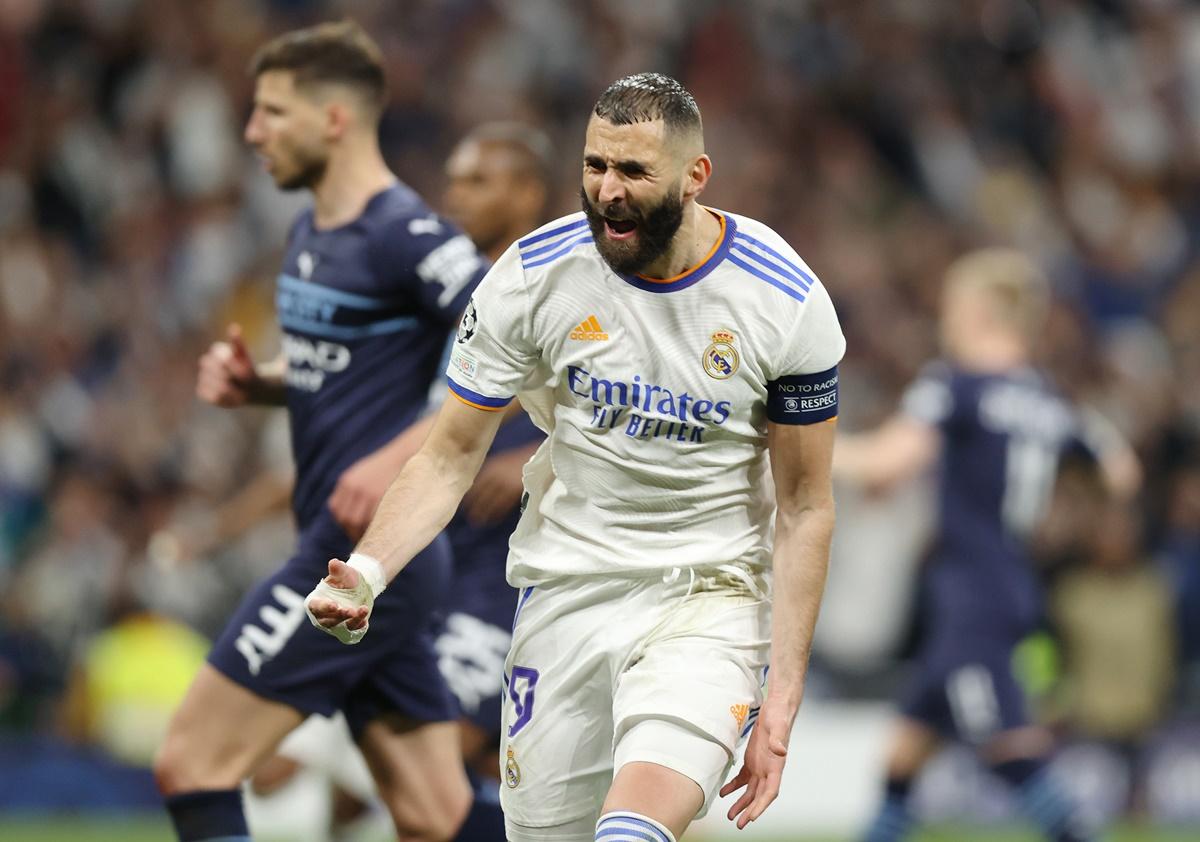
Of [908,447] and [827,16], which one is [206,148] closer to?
[827,16]

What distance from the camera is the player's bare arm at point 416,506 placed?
4.19 m

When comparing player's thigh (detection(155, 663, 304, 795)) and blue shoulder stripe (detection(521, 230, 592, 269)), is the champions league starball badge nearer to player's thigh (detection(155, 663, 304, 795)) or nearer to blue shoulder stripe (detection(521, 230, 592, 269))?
blue shoulder stripe (detection(521, 230, 592, 269))

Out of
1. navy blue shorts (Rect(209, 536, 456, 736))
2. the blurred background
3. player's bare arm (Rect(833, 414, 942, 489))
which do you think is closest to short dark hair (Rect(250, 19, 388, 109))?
navy blue shorts (Rect(209, 536, 456, 736))

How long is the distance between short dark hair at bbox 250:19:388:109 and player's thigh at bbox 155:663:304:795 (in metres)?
1.88

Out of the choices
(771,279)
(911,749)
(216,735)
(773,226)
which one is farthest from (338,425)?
(773,226)

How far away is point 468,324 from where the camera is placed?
4660 mm

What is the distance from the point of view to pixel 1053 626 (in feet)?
39.0

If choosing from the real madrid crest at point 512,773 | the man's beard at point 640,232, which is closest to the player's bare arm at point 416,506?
the man's beard at point 640,232

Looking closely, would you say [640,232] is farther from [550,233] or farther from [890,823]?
[890,823]

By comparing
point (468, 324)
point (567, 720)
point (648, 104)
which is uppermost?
point (648, 104)

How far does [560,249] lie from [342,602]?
106 cm

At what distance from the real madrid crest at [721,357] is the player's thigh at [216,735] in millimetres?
1824

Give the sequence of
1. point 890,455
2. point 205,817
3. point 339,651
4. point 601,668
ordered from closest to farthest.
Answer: point 601,668, point 205,817, point 339,651, point 890,455

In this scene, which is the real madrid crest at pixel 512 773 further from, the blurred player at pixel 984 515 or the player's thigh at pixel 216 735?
the blurred player at pixel 984 515
